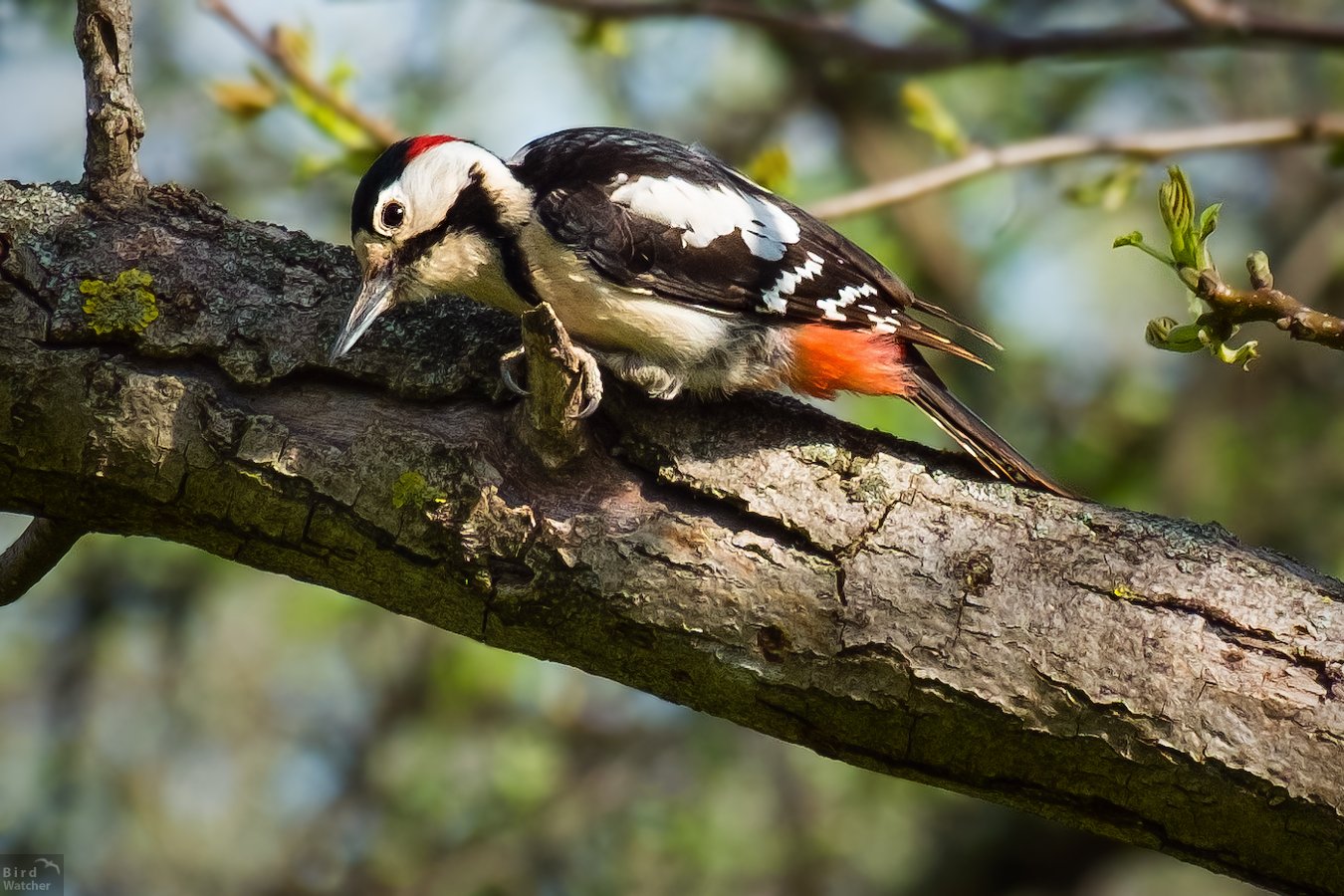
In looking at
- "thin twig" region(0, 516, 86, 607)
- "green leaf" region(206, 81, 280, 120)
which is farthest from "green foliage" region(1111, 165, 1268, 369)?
"green leaf" region(206, 81, 280, 120)

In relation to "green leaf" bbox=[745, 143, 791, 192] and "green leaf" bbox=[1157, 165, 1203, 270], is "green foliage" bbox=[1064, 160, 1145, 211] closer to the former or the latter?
"green leaf" bbox=[745, 143, 791, 192]

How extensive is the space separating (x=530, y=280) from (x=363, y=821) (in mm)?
4281

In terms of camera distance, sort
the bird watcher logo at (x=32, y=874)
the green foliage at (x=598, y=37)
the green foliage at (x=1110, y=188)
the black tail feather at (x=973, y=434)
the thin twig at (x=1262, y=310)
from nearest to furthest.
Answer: the thin twig at (x=1262, y=310) → the black tail feather at (x=973, y=434) → the green foliage at (x=1110, y=188) → the green foliage at (x=598, y=37) → the bird watcher logo at (x=32, y=874)

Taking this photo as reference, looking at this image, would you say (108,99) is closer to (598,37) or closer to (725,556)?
(725,556)

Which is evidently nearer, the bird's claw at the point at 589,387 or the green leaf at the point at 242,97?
the bird's claw at the point at 589,387

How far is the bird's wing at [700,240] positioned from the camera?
10.5 ft

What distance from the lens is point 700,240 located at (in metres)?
3.25

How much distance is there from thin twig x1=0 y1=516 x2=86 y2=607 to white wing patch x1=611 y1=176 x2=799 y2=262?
148 centimetres

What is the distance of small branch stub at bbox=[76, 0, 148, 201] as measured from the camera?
2660 mm

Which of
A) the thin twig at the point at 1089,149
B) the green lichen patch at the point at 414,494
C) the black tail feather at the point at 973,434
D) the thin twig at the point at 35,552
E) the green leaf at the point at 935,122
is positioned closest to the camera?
the green lichen patch at the point at 414,494

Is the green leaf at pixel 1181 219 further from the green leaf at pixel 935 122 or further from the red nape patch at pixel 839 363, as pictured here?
the green leaf at pixel 935 122

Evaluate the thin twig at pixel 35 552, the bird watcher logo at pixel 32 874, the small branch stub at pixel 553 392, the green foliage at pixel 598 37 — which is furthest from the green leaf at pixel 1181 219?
the bird watcher logo at pixel 32 874

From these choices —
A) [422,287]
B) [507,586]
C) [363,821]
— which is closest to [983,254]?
[363,821]

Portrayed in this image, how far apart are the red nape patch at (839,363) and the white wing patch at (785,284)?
0.28 feet
